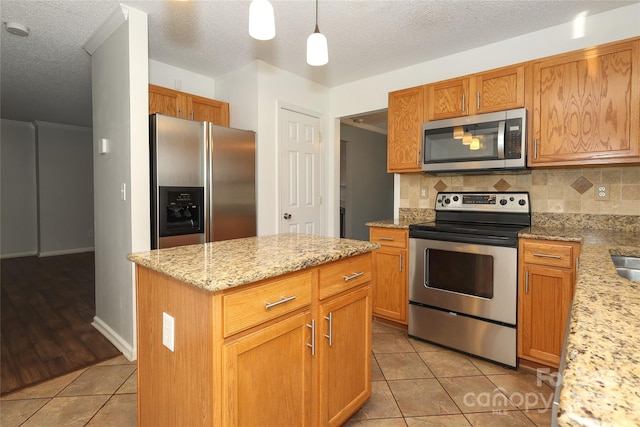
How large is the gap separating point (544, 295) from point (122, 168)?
118 inches

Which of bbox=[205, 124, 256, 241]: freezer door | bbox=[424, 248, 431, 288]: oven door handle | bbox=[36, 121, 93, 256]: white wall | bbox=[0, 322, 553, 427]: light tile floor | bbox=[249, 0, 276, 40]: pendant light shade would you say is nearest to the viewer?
bbox=[249, 0, 276, 40]: pendant light shade

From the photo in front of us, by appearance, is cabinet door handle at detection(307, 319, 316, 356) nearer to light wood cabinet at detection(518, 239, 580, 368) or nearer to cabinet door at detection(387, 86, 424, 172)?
light wood cabinet at detection(518, 239, 580, 368)

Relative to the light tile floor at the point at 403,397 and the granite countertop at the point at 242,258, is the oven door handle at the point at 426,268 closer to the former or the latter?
the light tile floor at the point at 403,397

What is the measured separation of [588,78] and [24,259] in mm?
7895

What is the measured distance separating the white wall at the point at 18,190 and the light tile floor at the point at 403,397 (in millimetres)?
5252

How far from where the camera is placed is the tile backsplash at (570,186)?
7.63ft

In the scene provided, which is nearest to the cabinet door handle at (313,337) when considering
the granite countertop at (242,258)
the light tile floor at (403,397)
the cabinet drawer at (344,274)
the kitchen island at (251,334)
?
the kitchen island at (251,334)

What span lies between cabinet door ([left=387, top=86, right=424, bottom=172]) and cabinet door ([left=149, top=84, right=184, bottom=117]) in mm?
1978

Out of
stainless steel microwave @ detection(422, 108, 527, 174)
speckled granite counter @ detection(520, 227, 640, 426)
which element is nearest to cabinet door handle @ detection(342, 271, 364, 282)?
speckled granite counter @ detection(520, 227, 640, 426)

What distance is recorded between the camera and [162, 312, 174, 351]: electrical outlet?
3.97ft

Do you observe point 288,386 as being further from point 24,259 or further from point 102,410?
point 24,259

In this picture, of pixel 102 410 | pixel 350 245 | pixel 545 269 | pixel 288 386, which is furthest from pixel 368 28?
pixel 102 410

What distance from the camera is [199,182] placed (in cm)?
266

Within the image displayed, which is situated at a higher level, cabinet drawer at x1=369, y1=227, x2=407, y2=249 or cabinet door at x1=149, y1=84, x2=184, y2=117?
cabinet door at x1=149, y1=84, x2=184, y2=117
